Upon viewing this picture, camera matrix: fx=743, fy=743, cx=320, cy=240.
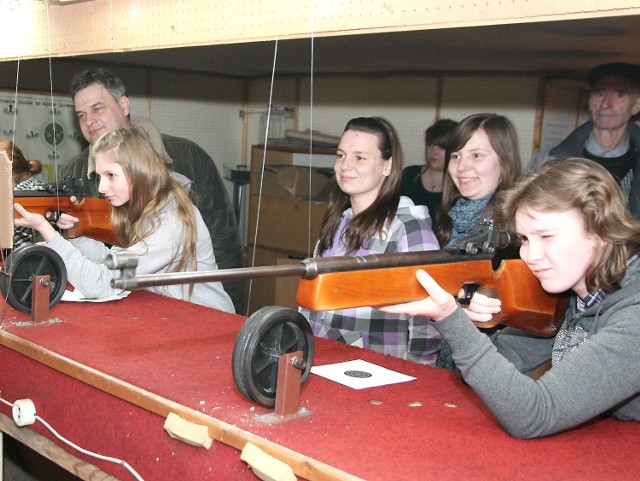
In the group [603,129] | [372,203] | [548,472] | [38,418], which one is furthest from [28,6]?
[548,472]

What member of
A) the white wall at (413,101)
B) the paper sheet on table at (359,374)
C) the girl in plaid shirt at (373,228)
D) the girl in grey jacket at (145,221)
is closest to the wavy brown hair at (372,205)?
the girl in plaid shirt at (373,228)

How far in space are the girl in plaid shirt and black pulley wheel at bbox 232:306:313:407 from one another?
0.66 meters

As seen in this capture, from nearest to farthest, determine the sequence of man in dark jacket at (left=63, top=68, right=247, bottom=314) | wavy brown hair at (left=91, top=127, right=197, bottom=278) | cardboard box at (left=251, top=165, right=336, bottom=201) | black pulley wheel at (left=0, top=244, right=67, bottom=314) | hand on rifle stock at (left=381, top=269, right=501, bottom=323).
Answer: hand on rifle stock at (left=381, top=269, right=501, bottom=323) → black pulley wheel at (left=0, top=244, right=67, bottom=314) → wavy brown hair at (left=91, top=127, right=197, bottom=278) → man in dark jacket at (left=63, top=68, right=247, bottom=314) → cardboard box at (left=251, top=165, right=336, bottom=201)

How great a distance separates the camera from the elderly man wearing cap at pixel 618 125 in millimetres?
2691

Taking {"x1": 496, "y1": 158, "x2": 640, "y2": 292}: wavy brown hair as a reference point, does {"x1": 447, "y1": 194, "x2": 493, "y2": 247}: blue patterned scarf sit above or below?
below

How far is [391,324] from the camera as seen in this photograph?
2023 millimetres

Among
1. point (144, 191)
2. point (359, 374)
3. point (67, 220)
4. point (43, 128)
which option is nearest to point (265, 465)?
point (359, 374)

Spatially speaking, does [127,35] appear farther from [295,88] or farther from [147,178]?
[295,88]

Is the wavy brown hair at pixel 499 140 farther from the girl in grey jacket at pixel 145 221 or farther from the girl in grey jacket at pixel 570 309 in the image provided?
the girl in grey jacket at pixel 145 221

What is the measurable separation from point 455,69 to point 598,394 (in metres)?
2.93

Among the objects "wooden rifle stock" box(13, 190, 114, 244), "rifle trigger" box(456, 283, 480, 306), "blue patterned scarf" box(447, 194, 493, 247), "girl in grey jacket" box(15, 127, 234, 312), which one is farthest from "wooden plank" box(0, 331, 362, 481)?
"blue patterned scarf" box(447, 194, 493, 247)

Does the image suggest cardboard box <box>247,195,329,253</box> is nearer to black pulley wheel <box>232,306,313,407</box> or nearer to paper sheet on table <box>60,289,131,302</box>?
paper sheet on table <box>60,289,131,302</box>

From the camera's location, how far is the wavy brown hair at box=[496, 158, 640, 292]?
1256mm

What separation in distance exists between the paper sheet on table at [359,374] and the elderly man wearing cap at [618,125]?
4.67ft
